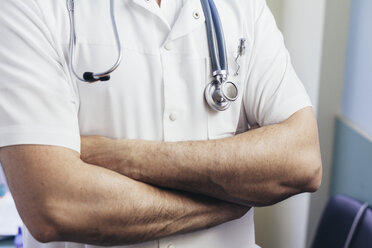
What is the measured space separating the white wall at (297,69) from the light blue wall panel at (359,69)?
117 millimetres

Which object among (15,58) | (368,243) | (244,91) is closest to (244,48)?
(244,91)

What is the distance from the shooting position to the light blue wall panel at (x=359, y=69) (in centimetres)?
161

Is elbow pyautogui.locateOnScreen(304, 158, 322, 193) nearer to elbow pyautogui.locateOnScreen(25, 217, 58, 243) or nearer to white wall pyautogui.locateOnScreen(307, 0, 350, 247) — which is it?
elbow pyautogui.locateOnScreen(25, 217, 58, 243)

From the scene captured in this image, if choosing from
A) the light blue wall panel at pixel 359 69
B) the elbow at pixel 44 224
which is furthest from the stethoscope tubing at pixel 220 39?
the light blue wall panel at pixel 359 69

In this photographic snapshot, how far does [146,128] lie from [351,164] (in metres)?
1.08

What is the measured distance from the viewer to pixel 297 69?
2.08m

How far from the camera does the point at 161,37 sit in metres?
0.97

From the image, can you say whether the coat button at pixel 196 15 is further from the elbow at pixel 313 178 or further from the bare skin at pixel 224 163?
the elbow at pixel 313 178

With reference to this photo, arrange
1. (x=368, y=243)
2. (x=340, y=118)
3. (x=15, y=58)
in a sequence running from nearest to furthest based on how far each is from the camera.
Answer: (x=15, y=58), (x=368, y=243), (x=340, y=118)

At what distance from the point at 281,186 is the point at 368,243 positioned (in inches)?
28.1

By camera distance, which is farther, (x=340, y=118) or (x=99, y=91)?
(x=340, y=118)

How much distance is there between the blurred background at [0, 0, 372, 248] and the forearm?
0.75m

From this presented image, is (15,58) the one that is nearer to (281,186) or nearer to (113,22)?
(113,22)

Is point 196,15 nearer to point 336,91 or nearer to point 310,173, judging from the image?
point 310,173
